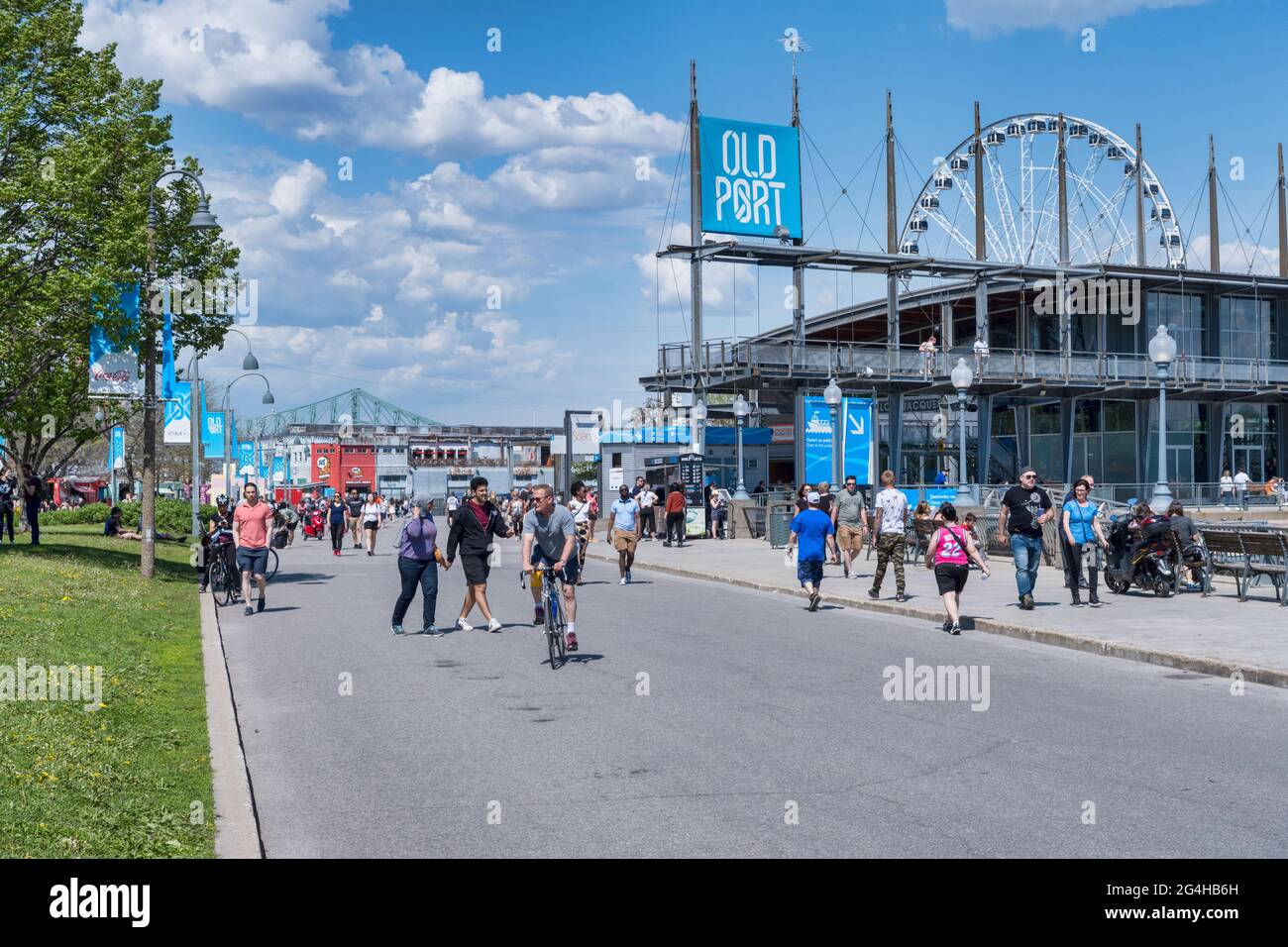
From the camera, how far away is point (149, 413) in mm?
25234

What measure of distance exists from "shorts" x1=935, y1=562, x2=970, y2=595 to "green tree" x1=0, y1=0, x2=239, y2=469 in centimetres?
1505

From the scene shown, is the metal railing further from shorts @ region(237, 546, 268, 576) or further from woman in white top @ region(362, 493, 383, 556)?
shorts @ region(237, 546, 268, 576)

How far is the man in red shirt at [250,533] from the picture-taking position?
1914 cm

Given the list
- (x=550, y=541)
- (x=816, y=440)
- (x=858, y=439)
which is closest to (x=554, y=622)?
(x=550, y=541)

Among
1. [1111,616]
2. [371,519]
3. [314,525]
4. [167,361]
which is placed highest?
[167,361]

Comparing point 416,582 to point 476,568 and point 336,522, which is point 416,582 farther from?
point 336,522

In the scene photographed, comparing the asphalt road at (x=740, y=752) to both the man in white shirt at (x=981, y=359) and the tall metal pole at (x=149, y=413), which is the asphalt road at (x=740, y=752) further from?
the man in white shirt at (x=981, y=359)

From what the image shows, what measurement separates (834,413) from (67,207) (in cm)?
2390

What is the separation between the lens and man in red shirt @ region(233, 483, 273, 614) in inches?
754

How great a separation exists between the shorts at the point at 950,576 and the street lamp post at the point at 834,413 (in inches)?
890

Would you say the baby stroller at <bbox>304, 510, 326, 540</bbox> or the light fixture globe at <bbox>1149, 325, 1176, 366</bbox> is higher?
the light fixture globe at <bbox>1149, 325, 1176, 366</bbox>

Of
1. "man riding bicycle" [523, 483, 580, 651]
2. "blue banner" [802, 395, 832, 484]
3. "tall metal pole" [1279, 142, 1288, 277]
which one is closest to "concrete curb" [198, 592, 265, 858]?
"man riding bicycle" [523, 483, 580, 651]

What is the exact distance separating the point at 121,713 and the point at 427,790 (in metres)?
3.31

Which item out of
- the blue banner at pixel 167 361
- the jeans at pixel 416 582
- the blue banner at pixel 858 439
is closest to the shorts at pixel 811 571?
the jeans at pixel 416 582
